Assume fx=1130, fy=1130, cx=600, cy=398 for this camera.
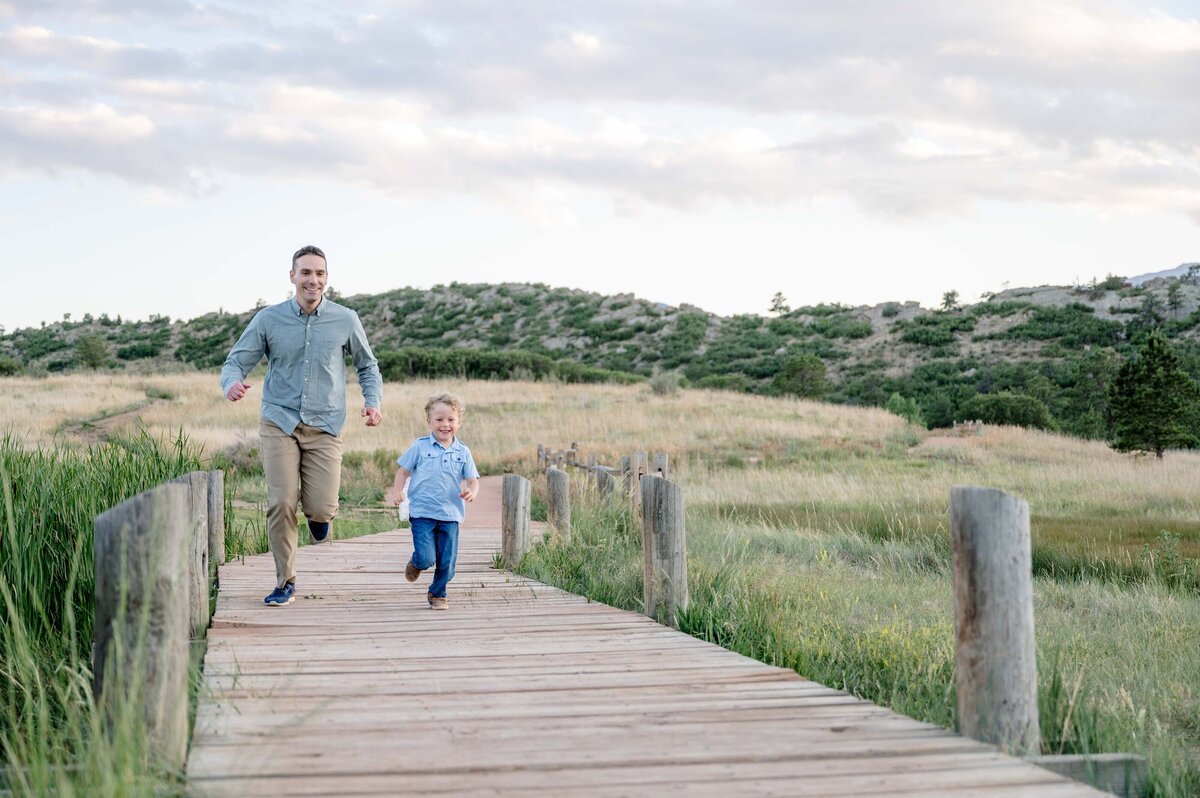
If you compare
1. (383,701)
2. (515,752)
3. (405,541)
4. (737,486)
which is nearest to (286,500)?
(383,701)

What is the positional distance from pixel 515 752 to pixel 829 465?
21.9 meters

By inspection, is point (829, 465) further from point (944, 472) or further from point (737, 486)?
point (737, 486)

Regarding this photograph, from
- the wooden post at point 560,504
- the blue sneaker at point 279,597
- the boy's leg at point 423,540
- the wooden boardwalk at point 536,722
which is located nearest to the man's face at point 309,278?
the boy's leg at point 423,540

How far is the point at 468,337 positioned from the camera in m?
76.1

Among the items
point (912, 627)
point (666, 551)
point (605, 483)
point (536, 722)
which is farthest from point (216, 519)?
point (605, 483)

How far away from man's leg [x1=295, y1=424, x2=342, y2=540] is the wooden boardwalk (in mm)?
732

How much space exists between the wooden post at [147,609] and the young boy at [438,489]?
11.4 ft

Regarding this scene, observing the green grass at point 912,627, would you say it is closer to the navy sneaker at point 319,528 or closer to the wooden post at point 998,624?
the wooden post at point 998,624

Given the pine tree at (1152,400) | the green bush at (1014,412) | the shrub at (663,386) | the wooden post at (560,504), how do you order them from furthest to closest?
the shrub at (663,386), the green bush at (1014,412), the pine tree at (1152,400), the wooden post at (560,504)

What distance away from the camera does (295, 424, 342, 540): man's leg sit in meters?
6.75

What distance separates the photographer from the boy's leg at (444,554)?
6.95 meters

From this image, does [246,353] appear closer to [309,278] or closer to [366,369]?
[309,278]

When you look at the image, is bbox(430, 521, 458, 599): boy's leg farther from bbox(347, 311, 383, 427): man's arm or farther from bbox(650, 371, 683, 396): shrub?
bbox(650, 371, 683, 396): shrub

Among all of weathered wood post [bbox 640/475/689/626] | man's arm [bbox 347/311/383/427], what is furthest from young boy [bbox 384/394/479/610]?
weathered wood post [bbox 640/475/689/626]
